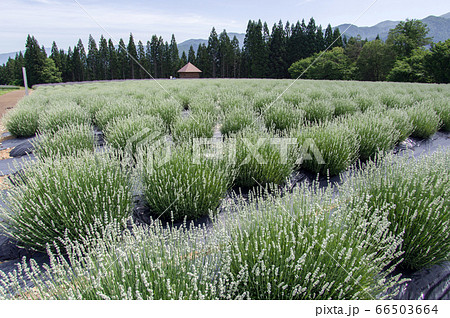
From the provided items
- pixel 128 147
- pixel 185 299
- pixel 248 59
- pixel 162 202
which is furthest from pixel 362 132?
pixel 248 59

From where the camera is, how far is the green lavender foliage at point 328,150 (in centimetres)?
390

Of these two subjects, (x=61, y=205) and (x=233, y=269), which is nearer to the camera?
(x=233, y=269)

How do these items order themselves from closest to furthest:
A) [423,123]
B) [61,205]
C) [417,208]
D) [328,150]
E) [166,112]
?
[417,208]
[61,205]
[328,150]
[423,123]
[166,112]

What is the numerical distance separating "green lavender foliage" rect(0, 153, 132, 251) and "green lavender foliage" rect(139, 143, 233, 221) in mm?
311

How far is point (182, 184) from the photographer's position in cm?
292

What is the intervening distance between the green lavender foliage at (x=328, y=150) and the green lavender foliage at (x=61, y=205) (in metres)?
2.57

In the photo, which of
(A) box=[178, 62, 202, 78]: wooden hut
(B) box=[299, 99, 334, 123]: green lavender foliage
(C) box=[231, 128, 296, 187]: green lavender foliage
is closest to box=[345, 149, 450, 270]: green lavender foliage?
(C) box=[231, 128, 296, 187]: green lavender foliage

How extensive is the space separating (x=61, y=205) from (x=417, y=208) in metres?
3.05

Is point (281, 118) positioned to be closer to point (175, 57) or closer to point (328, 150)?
point (328, 150)

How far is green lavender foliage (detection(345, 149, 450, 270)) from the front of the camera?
2.18 m

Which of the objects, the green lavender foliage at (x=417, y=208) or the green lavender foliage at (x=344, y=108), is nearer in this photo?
the green lavender foliage at (x=417, y=208)

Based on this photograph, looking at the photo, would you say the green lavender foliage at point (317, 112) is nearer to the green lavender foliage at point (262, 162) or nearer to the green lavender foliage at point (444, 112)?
the green lavender foliage at point (444, 112)

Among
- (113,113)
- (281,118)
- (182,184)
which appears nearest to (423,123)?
(281,118)

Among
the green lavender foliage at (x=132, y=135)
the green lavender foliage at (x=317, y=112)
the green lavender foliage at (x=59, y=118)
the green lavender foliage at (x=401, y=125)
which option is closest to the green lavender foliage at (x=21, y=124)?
the green lavender foliage at (x=59, y=118)
